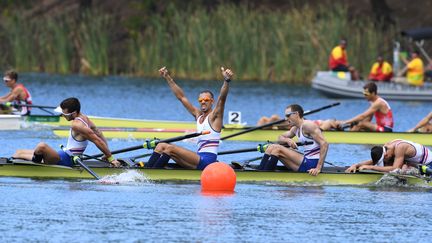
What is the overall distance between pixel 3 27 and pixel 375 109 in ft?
98.5

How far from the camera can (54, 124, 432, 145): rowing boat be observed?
27.4m

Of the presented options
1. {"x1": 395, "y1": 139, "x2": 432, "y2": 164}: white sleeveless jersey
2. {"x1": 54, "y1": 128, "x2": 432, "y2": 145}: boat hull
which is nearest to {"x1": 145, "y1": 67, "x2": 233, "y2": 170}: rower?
{"x1": 395, "y1": 139, "x2": 432, "y2": 164}: white sleeveless jersey

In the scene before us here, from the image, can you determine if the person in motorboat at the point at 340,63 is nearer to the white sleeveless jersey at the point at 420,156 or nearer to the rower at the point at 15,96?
the rower at the point at 15,96

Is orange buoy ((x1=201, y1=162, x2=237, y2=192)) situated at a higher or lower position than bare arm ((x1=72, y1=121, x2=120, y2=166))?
lower

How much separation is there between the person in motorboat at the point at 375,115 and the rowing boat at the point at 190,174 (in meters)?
5.81

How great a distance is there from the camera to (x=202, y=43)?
48.2 metres

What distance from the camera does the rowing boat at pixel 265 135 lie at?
2740 cm

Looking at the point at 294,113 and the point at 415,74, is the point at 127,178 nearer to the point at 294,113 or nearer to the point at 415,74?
the point at 294,113

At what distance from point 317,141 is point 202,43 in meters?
28.0


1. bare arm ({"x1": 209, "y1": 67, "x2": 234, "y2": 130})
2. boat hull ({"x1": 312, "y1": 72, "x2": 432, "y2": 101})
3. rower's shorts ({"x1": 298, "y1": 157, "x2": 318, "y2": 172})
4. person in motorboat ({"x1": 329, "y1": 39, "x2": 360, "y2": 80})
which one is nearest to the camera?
bare arm ({"x1": 209, "y1": 67, "x2": 234, "y2": 130})

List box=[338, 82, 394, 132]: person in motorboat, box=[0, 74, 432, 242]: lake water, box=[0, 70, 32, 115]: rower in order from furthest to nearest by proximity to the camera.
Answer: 1. box=[0, 70, 32, 115]: rower
2. box=[338, 82, 394, 132]: person in motorboat
3. box=[0, 74, 432, 242]: lake water

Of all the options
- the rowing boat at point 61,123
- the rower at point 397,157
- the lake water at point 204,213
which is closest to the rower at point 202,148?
the lake water at point 204,213

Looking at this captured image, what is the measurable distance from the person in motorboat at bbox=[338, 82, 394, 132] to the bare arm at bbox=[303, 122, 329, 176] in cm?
561

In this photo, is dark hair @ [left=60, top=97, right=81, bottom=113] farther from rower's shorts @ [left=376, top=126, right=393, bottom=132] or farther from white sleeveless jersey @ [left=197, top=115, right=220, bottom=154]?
rower's shorts @ [left=376, top=126, right=393, bottom=132]
